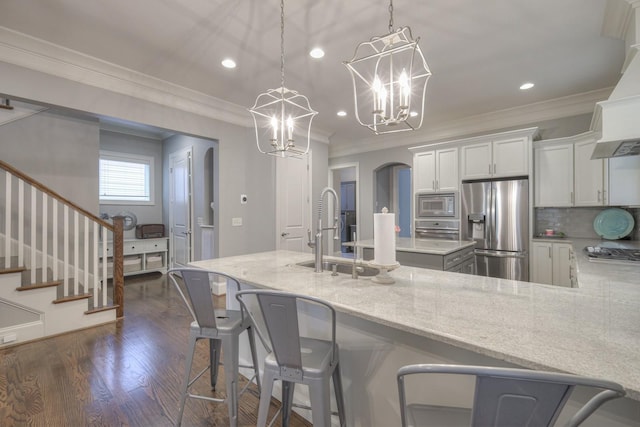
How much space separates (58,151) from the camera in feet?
11.9

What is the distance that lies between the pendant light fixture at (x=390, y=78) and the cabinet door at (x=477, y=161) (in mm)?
1040

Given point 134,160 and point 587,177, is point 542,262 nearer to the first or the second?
point 587,177

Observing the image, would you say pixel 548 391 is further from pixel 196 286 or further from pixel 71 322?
pixel 71 322

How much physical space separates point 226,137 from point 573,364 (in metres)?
4.26

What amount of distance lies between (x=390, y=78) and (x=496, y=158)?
345 cm

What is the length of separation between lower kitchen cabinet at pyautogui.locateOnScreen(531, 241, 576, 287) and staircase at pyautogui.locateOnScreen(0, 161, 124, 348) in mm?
5179

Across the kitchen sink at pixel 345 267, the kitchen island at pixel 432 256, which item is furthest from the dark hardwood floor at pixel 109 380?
the kitchen island at pixel 432 256

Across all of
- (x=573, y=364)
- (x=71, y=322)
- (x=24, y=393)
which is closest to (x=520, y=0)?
(x=573, y=364)

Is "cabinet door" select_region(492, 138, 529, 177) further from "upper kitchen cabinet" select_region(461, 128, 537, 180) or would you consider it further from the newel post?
the newel post

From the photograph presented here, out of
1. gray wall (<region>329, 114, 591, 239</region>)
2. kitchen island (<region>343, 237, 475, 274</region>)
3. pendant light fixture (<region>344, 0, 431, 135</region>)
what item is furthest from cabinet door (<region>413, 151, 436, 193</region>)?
kitchen island (<region>343, 237, 475, 274</region>)

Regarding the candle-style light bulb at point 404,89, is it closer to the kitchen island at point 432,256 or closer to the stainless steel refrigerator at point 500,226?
the kitchen island at point 432,256

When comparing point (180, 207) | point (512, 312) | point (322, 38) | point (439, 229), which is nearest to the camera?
point (512, 312)

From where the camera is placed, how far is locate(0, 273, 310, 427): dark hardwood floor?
1750 mm

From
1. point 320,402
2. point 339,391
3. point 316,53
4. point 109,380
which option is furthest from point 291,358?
point 316,53
